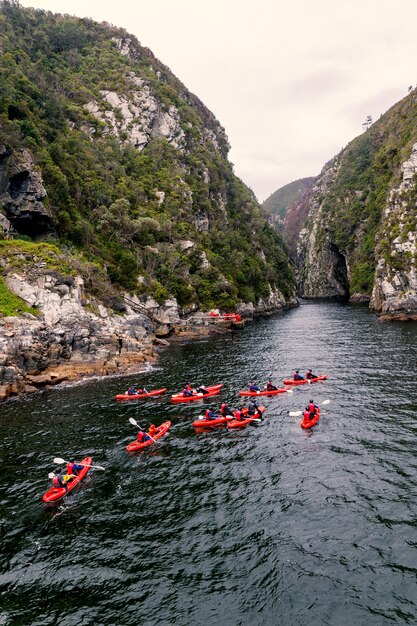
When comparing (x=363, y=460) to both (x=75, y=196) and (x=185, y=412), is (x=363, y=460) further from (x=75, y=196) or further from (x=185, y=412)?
(x=75, y=196)

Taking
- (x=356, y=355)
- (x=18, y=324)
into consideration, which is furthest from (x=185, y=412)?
(x=356, y=355)

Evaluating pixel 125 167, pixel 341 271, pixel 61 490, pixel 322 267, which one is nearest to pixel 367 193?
pixel 341 271

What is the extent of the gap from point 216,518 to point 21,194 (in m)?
49.4

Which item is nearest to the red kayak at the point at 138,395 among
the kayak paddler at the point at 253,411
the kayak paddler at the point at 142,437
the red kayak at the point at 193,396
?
the red kayak at the point at 193,396

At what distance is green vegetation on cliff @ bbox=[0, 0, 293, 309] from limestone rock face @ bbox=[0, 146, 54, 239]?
1.67ft

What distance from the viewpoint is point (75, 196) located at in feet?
220

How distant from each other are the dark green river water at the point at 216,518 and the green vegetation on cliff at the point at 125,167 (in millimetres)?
36039

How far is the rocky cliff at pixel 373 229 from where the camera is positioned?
7512 cm

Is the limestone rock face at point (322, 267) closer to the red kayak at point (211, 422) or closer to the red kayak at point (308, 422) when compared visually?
the red kayak at point (308, 422)

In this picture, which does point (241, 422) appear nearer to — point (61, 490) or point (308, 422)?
point (308, 422)

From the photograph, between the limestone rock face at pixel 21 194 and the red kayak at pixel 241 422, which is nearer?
the red kayak at pixel 241 422

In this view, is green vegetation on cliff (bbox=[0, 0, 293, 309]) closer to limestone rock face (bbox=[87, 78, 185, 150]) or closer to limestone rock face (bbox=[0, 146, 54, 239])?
limestone rock face (bbox=[87, 78, 185, 150])

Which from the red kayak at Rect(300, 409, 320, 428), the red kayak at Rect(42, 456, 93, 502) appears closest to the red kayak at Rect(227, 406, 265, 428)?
the red kayak at Rect(300, 409, 320, 428)

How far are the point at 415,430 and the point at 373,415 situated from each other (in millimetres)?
3445
